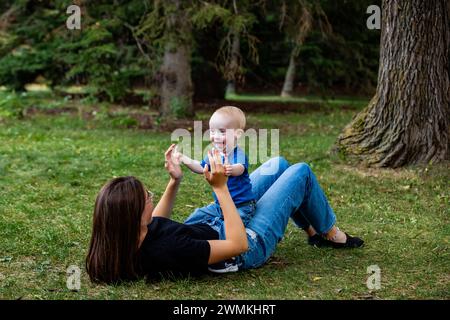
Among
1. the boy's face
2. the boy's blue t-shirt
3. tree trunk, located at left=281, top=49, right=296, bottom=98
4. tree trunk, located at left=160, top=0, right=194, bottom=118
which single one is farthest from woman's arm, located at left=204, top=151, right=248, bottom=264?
tree trunk, located at left=281, top=49, right=296, bottom=98

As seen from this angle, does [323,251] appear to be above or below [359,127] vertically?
below

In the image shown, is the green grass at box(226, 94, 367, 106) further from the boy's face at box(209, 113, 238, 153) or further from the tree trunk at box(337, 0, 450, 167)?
the boy's face at box(209, 113, 238, 153)

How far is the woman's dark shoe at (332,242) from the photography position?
4.89m

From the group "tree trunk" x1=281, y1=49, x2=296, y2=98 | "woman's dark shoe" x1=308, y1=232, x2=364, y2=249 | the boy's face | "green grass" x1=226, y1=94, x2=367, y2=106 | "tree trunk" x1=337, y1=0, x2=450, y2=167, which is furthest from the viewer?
"tree trunk" x1=281, y1=49, x2=296, y2=98

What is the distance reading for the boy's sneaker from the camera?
414 cm

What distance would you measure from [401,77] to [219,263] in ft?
13.9

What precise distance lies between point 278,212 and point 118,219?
3.63ft

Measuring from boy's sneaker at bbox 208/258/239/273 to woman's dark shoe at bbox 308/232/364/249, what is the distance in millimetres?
979

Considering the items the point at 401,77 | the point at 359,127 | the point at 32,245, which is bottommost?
the point at 32,245

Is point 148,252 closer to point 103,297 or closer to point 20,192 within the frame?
point 103,297

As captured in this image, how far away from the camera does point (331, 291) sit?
4.00 meters

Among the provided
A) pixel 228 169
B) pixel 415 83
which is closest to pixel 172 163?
pixel 228 169

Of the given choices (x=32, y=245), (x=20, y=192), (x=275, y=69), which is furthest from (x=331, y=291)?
(x=275, y=69)

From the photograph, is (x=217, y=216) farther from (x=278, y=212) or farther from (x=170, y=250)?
(x=170, y=250)
